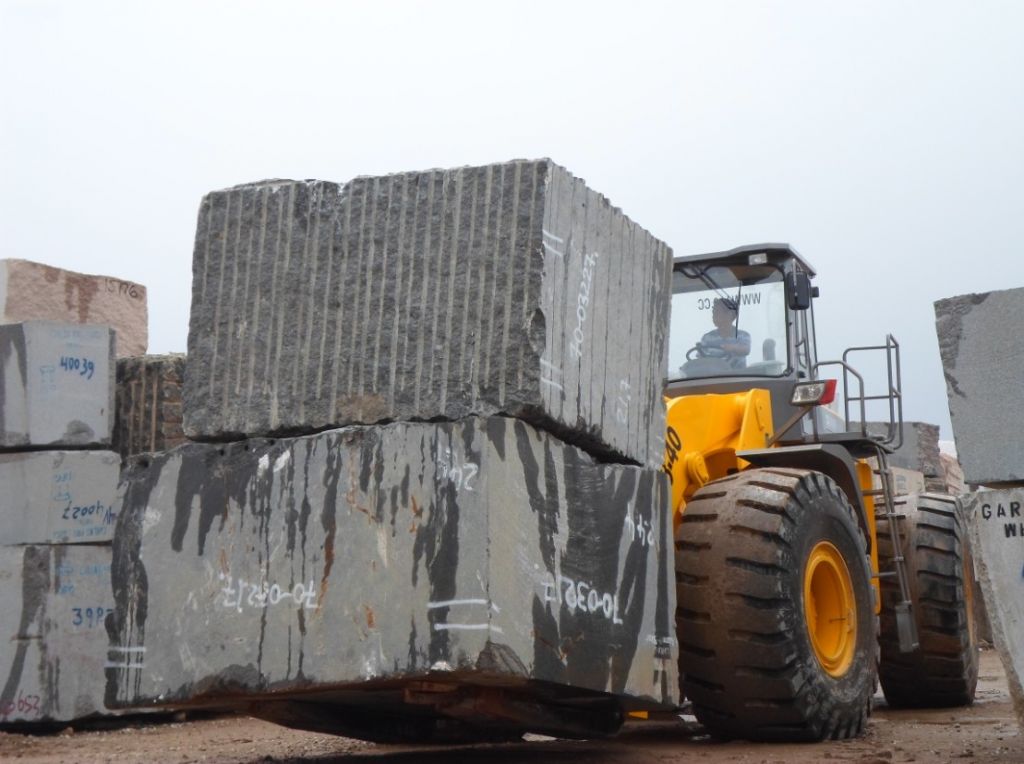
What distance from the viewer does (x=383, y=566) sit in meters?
5.04

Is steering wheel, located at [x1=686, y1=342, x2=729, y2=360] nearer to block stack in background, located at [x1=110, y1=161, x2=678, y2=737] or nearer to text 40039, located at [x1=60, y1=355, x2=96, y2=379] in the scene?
block stack in background, located at [x1=110, y1=161, x2=678, y2=737]

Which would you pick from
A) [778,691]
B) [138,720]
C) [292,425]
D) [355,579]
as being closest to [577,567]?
[355,579]

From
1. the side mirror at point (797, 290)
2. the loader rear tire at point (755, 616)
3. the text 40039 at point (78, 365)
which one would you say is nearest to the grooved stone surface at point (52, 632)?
the text 40039 at point (78, 365)

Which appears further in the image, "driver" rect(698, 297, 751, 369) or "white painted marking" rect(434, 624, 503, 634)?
"driver" rect(698, 297, 751, 369)

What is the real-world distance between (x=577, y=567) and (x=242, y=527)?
1.25m

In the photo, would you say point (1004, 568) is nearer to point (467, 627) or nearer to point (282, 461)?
point (467, 627)

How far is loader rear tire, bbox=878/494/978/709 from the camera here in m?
9.23

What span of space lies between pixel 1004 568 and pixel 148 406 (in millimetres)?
5953

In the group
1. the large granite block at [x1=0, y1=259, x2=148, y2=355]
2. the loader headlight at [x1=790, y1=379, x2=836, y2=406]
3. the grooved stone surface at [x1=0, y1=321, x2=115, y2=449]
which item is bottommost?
the loader headlight at [x1=790, y1=379, x2=836, y2=406]

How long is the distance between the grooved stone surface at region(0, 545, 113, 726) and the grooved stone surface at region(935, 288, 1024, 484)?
545 cm

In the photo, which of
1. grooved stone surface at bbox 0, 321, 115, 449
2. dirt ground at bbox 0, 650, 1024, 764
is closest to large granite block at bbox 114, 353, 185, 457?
grooved stone surface at bbox 0, 321, 115, 449

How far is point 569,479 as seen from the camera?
17.6 feet

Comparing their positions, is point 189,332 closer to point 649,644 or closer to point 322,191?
point 322,191

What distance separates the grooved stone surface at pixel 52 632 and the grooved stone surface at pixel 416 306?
403cm
